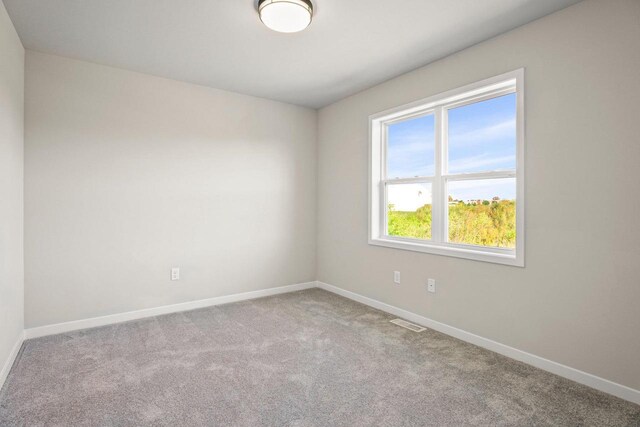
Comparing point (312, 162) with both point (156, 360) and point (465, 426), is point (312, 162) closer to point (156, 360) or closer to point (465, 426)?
point (156, 360)

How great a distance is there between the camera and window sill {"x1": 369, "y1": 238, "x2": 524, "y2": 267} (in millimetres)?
2633

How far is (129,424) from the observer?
180 centimetres

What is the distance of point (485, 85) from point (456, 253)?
1.42 m

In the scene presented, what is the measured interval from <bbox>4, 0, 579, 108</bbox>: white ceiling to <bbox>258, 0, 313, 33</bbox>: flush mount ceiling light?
10cm

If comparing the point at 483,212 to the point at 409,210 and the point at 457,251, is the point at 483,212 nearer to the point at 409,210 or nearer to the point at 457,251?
the point at 457,251

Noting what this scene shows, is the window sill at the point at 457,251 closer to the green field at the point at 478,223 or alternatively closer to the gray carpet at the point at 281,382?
the green field at the point at 478,223

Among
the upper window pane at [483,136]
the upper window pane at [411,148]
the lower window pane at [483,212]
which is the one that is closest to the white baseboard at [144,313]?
the upper window pane at [411,148]

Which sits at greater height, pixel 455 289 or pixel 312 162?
pixel 312 162

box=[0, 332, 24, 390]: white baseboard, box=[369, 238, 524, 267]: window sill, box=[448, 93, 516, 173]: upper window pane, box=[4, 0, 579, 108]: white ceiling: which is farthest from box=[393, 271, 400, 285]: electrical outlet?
box=[0, 332, 24, 390]: white baseboard

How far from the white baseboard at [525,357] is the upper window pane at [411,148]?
1.43 metres

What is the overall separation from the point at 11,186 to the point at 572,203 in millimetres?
3960

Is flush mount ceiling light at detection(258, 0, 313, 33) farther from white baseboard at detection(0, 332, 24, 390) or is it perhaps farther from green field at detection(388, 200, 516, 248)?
white baseboard at detection(0, 332, 24, 390)

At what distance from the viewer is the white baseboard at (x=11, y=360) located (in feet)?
7.21

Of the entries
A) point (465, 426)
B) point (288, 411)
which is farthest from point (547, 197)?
point (288, 411)
